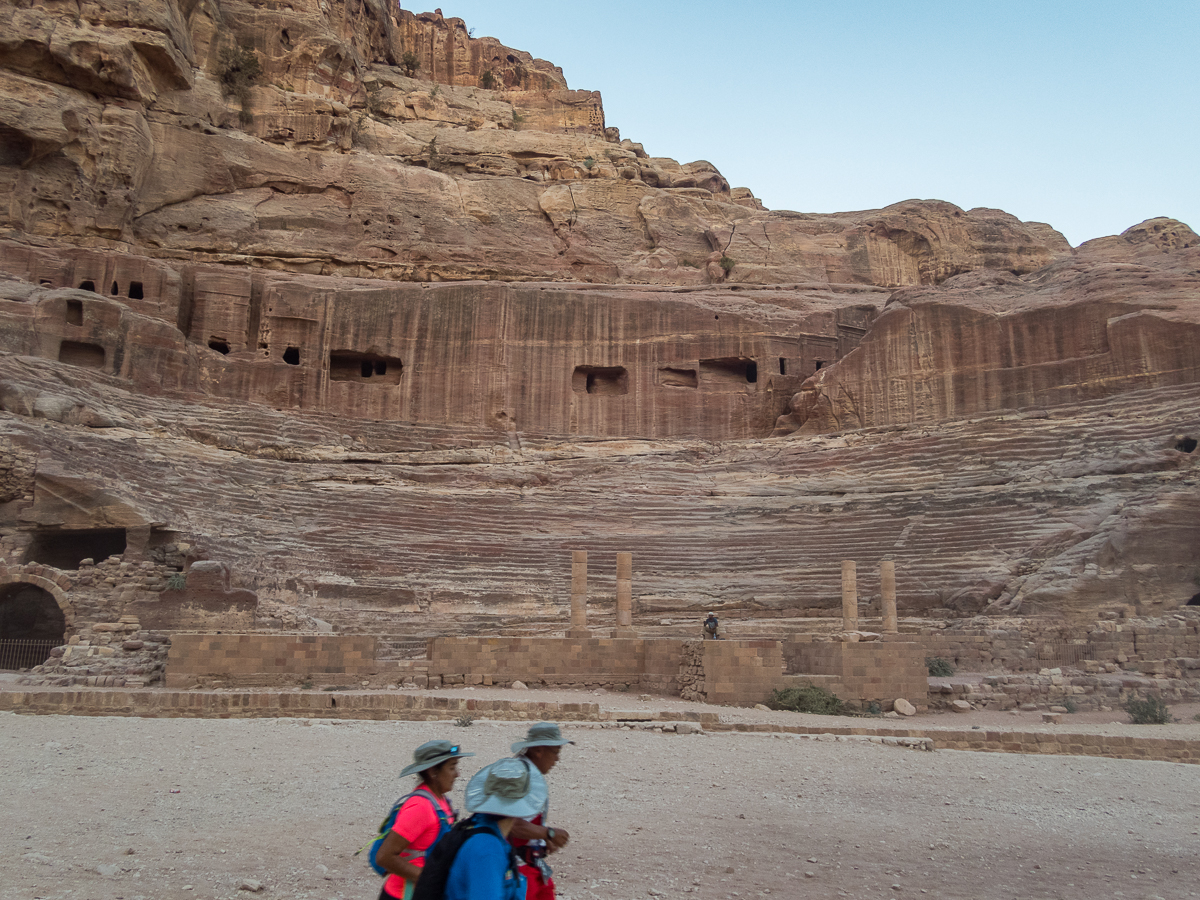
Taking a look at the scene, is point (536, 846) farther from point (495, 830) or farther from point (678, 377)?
point (678, 377)

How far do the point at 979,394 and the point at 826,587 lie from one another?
8912mm

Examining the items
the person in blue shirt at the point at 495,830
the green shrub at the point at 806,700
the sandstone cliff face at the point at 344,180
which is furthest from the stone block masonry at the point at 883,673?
the sandstone cliff face at the point at 344,180

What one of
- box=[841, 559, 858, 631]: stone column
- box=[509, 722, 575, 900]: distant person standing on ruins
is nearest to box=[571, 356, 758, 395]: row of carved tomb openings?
A: box=[841, 559, 858, 631]: stone column

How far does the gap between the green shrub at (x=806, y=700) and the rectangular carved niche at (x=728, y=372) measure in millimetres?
17013

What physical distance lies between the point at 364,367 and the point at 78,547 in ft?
38.3

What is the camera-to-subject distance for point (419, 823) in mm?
2969

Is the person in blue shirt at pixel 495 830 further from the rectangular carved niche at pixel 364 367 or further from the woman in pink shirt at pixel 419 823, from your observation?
the rectangular carved niche at pixel 364 367

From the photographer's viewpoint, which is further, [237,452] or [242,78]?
[242,78]

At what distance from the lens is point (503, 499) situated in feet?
72.3

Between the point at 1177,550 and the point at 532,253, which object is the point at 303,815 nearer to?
the point at 1177,550

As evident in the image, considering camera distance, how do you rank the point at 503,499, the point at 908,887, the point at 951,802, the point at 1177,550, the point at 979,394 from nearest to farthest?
the point at 908,887 < the point at 951,802 < the point at 1177,550 < the point at 503,499 < the point at 979,394

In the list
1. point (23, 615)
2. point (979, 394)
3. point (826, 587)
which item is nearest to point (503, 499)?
point (826, 587)

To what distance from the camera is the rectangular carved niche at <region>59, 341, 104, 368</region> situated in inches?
916

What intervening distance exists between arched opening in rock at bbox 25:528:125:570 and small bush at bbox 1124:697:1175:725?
652 inches
